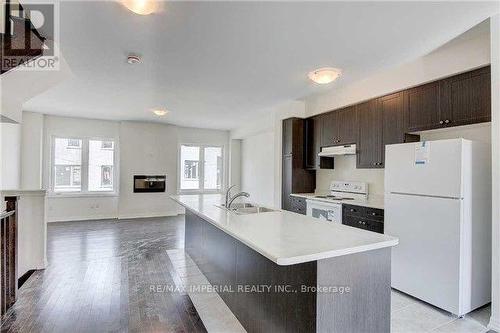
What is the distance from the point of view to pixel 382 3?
78.8 inches

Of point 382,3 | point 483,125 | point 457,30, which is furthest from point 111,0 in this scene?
point 483,125

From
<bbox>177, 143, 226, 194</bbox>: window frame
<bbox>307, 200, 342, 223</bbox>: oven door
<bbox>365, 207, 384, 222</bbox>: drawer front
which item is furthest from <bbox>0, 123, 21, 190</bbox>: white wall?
<bbox>365, 207, 384, 222</bbox>: drawer front

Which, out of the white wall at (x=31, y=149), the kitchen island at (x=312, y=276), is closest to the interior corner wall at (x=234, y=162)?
the white wall at (x=31, y=149)

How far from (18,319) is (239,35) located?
124 inches

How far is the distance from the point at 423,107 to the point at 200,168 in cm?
640

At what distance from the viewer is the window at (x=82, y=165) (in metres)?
6.81

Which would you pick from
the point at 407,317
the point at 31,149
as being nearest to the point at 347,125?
the point at 407,317

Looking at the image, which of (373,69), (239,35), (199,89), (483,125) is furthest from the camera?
(199,89)

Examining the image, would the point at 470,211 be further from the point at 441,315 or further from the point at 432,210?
the point at 441,315

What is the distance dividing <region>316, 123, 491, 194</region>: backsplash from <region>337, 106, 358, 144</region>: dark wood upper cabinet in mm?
397

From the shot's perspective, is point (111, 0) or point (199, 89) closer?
point (111, 0)

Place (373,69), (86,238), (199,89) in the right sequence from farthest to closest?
1. (86,238)
2. (199,89)
3. (373,69)

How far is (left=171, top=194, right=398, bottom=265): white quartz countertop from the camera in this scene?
1.39 meters

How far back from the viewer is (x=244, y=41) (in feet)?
8.57
